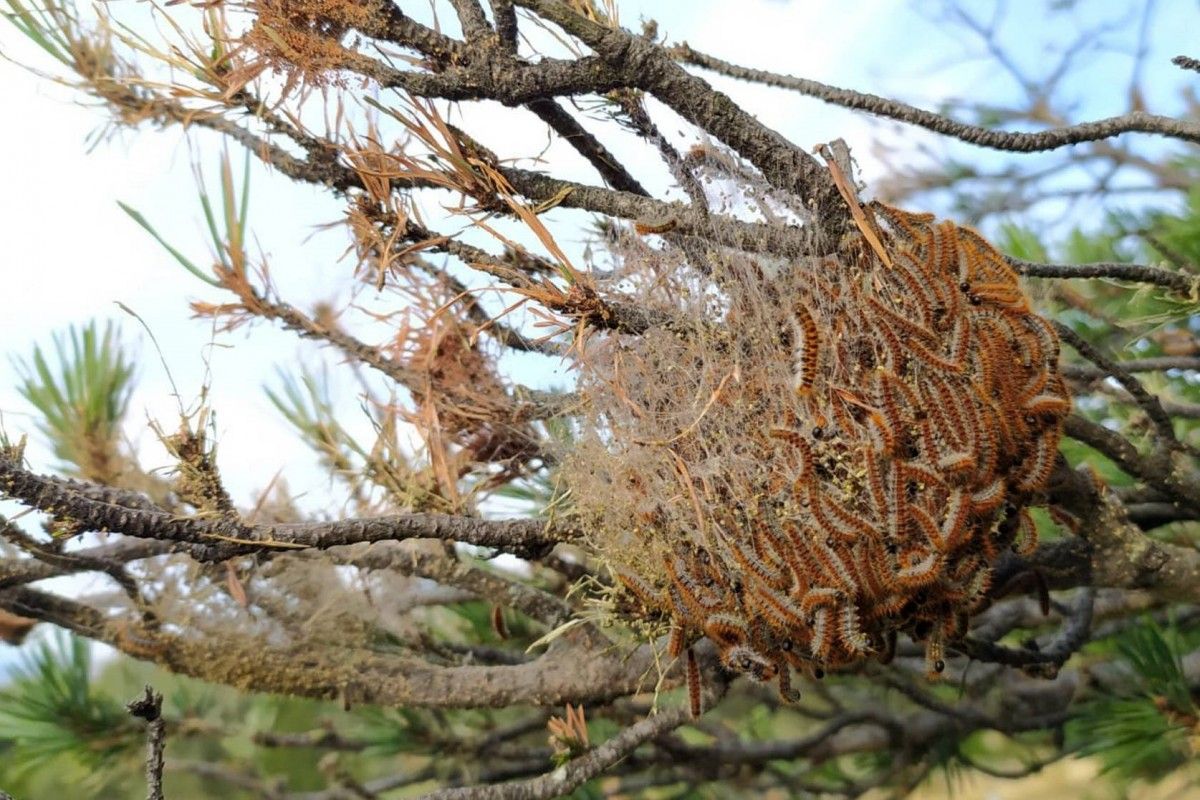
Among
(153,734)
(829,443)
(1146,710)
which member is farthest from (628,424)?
(1146,710)

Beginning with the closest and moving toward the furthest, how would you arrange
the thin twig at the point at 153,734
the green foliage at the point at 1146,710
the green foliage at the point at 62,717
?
the thin twig at the point at 153,734 → the green foliage at the point at 1146,710 → the green foliage at the point at 62,717

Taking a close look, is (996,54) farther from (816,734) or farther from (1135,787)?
(1135,787)

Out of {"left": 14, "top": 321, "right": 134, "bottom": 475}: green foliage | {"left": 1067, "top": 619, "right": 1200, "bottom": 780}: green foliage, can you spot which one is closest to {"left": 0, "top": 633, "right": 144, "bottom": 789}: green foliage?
{"left": 14, "top": 321, "right": 134, "bottom": 475}: green foliage

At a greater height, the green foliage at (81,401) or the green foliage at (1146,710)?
the green foliage at (81,401)

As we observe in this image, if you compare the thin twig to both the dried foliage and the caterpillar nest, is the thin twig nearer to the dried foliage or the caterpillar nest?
the dried foliage

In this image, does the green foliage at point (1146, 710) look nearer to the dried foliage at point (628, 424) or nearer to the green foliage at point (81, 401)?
the dried foliage at point (628, 424)

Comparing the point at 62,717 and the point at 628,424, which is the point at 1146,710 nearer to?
the point at 628,424

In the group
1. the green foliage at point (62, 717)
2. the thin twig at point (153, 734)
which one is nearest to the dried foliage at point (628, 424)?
the thin twig at point (153, 734)

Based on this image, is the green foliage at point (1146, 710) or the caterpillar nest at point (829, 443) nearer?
the caterpillar nest at point (829, 443)
